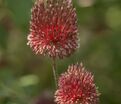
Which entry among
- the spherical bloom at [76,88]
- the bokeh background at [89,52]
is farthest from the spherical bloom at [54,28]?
the bokeh background at [89,52]

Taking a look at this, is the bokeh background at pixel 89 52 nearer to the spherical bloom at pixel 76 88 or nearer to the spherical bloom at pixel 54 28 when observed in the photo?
the spherical bloom at pixel 54 28

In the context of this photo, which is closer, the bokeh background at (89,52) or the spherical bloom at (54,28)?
the spherical bloom at (54,28)

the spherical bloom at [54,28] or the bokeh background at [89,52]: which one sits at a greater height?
the spherical bloom at [54,28]

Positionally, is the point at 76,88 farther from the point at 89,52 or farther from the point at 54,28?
the point at 89,52

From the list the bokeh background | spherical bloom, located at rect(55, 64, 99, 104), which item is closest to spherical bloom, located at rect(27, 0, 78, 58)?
spherical bloom, located at rect(55, 64, 99, 104)

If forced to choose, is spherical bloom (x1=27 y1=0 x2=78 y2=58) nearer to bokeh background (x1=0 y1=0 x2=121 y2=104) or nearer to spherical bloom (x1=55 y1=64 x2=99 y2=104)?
spherical bloom (x1=55 y1=64 x2=99 y2=104)

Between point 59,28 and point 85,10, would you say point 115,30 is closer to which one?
point 85,10

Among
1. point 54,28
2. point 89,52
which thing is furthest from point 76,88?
point 89,52
